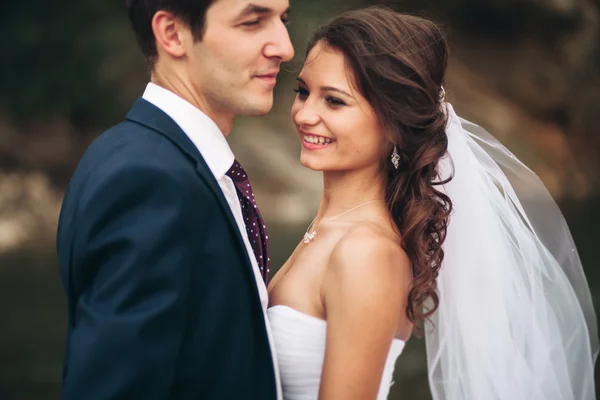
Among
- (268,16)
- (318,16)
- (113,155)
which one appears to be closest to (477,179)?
(268,16)

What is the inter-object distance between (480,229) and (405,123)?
0.36 meters

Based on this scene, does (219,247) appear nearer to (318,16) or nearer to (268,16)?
(268,16)

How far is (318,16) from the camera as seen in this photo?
6.84 meters

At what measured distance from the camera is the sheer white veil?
1.86 meters

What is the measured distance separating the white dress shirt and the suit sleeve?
0.18 metres

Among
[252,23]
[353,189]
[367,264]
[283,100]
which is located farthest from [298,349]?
[283,100]

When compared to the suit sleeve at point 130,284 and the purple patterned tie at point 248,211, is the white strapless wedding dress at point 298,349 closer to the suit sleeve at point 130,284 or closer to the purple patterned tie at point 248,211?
the purple patterned tie at point 248,211

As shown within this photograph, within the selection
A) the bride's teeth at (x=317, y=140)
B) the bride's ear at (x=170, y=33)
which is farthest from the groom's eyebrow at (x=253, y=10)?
the bride's teeth at (x=317, y=140)

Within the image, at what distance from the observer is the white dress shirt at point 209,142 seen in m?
1.46

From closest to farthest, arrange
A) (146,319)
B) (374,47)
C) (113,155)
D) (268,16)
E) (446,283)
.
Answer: (146,319) < (113,155) < (268,16) < (374,47) < (446,283)

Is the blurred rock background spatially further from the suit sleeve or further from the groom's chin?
the suit sleeve

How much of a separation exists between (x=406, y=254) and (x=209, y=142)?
565mm

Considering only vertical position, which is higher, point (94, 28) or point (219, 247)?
point (94, 28)

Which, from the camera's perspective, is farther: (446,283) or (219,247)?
(446,283)
